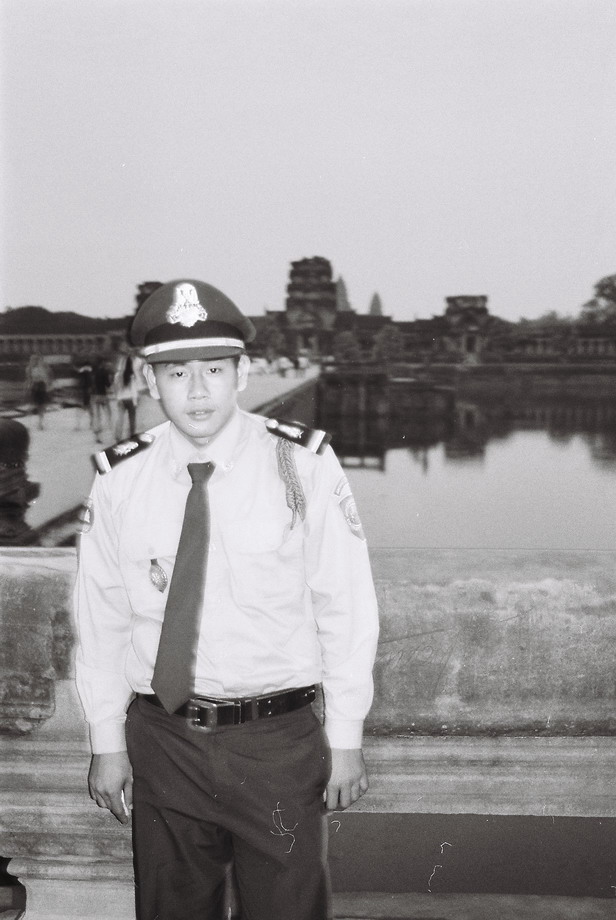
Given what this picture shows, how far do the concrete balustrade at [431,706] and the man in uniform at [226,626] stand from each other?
336 mm

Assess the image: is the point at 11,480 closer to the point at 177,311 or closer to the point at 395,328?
the point at 395,328

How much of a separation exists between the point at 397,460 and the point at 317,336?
6749 mm

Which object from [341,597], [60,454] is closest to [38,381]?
[60,454]

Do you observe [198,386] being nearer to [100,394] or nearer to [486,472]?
[100,394]

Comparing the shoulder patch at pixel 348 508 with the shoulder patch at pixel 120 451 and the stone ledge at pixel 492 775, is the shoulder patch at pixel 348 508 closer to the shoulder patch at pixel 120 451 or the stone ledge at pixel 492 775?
the shoulder patch at pixel 120 451

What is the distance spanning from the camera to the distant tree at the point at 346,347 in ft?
38.7

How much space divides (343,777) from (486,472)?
1618 cm

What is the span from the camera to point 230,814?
1.21 m

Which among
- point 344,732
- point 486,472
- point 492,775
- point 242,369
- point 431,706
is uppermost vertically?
point 242,369

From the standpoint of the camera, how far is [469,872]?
73.6 inches

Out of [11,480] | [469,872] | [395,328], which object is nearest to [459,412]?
[395,328]

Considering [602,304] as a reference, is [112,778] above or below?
below

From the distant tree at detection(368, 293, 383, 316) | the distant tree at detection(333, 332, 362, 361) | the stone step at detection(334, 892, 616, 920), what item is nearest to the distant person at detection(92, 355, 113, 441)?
the distant tree at detection(333, 332, 362, 361)

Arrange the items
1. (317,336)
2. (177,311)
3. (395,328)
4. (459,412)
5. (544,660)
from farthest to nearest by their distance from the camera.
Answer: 1. (459,412)
2. (395,328)
3. (317,336)
4. (544,660)
5. (177,311)
